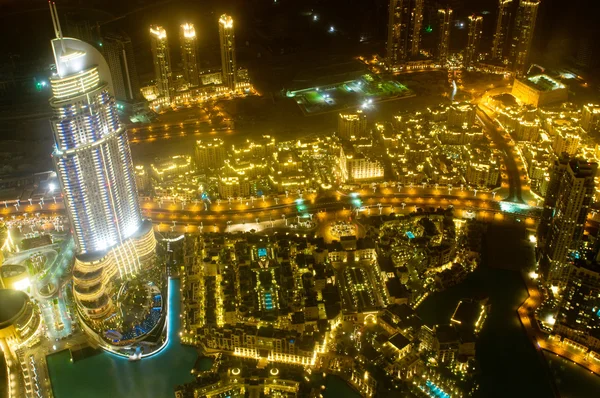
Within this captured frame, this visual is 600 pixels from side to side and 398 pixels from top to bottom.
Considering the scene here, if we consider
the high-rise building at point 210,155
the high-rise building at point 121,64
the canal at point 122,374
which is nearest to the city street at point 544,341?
the canal at point 122,374

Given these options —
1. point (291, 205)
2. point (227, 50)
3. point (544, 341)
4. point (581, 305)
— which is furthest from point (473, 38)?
point (544, 341)

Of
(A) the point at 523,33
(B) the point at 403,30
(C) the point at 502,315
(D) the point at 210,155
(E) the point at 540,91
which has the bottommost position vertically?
(C) the point at 502,315

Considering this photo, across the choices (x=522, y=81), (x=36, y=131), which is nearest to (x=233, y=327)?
(x=36, y=131)

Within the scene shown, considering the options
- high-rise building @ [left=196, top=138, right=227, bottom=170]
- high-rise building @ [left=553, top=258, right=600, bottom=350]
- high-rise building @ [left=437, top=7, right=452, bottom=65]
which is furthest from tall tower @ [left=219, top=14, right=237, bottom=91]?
high-rise building @ [left=553, top=258, right=600, bottom=350]

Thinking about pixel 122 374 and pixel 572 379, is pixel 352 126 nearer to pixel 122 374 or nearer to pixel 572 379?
pixel 572 379

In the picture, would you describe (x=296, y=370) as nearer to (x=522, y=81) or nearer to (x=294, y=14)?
(x=522, y=81)

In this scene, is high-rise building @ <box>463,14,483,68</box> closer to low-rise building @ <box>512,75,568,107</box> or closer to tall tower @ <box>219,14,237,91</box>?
low-rise building @ <box>512,75,568,107</box>
